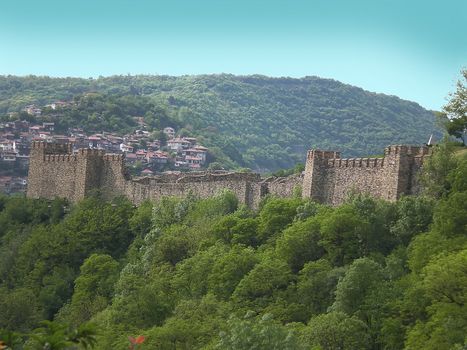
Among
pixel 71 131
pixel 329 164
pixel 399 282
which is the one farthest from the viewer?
pixel 71 131

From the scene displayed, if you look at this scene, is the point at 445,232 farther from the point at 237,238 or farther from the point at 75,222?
the point at 75,222

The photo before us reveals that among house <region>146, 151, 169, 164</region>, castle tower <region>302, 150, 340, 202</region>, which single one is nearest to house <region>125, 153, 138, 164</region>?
house <region>146, 151, 169, 164</region>

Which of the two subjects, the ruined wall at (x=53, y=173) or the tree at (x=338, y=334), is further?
the ruined wall at (x=53, y=173)

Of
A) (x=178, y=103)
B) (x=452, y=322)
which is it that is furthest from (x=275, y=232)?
(x=178, y=103)

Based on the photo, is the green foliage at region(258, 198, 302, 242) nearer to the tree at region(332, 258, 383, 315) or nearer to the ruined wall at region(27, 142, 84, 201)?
the tree at region(332, 258, 383, 315)

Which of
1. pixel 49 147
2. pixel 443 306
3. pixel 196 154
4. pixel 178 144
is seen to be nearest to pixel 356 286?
pixel 443 306

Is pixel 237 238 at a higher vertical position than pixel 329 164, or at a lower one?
lower

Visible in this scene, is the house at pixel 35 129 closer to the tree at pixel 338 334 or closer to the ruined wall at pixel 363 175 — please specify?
the ruined wall at pixel 363 175

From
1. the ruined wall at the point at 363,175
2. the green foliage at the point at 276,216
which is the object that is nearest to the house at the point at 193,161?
the green foliage at the point at 276,216
